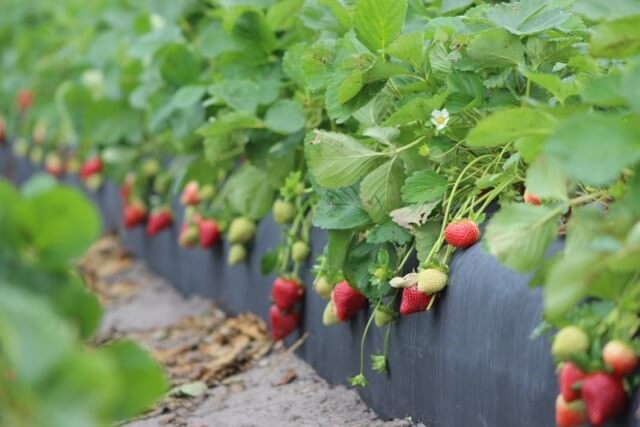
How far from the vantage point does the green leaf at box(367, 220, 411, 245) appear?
7.16ft

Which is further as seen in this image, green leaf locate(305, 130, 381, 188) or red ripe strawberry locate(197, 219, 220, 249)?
red ripe strawberry locate(197, 219, 220, 249)

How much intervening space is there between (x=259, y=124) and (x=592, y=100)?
1.28 meters

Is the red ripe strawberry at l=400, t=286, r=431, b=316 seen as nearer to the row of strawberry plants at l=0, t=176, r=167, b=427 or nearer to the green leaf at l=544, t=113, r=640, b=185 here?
the green leaf at l=544, t=113, r=640, b=185

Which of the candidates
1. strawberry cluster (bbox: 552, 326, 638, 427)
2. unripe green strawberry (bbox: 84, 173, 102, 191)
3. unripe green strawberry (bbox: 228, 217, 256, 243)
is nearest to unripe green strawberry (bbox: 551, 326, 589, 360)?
strawberry cluster (bbox: 552, 326, 638, 427)

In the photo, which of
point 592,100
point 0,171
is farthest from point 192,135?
point 0,171

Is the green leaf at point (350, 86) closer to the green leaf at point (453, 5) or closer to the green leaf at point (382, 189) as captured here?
the green leaf at point (382, 189)

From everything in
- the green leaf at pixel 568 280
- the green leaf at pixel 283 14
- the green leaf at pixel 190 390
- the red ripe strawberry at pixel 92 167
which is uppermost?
the green leaf at pixel 568 280

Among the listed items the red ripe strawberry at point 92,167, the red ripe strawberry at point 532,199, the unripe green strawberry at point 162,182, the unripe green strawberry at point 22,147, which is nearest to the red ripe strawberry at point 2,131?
the unripe green strawberry at point 22,147

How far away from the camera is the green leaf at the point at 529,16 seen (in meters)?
2.12

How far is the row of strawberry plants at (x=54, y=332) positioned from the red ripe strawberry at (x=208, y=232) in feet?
6.60

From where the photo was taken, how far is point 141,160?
14.1ft

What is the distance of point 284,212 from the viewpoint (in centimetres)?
287

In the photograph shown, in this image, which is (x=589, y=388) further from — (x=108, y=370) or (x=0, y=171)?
(x=0, y=171)

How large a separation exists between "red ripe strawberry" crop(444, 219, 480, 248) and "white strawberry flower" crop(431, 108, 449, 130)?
164mm
